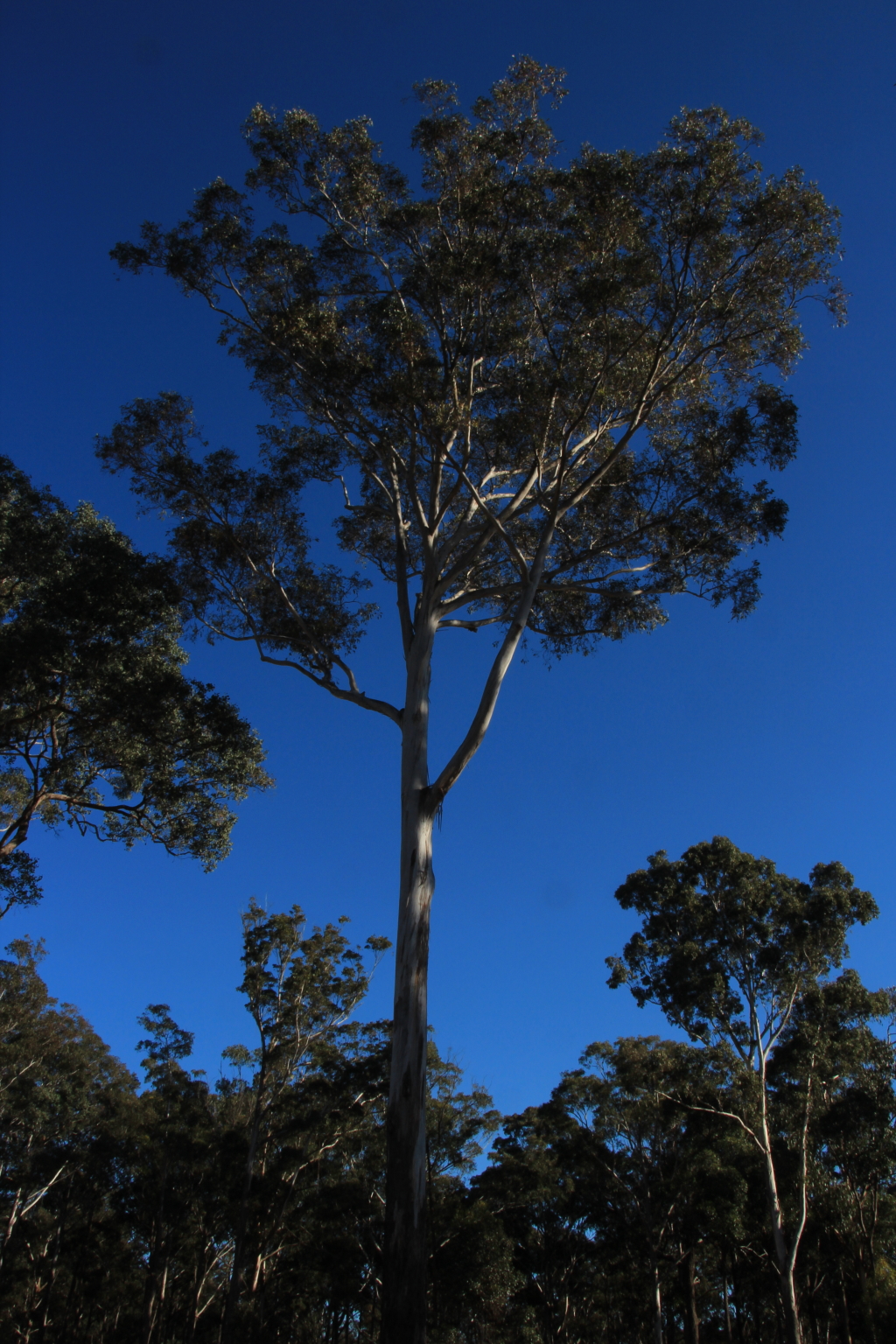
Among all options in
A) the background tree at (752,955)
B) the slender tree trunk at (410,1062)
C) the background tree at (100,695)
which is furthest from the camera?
the background tree at (752,955)

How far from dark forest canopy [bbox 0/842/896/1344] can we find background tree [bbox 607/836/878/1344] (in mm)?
130

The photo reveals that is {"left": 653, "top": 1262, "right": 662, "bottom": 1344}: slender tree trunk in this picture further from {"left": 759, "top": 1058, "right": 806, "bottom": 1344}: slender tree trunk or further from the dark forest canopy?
{"left": 759, "top": 1058, "right": 806, "bottom": 1344}: slender tree trunk

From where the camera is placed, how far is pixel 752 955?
15.3 metres

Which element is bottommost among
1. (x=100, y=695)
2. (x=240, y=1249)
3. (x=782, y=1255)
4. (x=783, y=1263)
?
(x=240, y=1249)

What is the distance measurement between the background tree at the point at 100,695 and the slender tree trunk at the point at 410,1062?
496cm

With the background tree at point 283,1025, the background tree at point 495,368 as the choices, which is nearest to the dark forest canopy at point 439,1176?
the background tree at point 283,1025

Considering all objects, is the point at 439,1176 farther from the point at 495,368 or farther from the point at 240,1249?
the point at 495,368

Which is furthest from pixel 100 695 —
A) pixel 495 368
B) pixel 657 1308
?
pixel 657 1308

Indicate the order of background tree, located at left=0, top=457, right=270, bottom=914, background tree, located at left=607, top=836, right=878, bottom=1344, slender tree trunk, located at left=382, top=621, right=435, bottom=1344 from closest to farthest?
slender tree trunk, located at left=382, top=621, right=435, bottom=1344
background tree, located at left=0, top=457, right=270, bottom=914
background tree, located at left=607, top=836, right=878, bottom=1344

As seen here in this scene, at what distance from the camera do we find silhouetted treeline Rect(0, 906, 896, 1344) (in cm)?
1559

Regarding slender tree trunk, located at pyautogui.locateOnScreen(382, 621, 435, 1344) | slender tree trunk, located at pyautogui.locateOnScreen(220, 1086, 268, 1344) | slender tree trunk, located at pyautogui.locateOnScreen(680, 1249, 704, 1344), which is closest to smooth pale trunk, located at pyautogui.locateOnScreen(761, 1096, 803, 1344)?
slender tree trunk, located at pyautogui.locateOnScreen(680, 1249, 704, 1344)

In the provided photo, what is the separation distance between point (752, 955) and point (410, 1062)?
439 inches

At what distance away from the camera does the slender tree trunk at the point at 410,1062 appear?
17.7 ft

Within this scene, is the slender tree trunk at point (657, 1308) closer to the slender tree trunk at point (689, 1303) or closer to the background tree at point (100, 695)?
the slender tree trunk at point (689, 1303)
